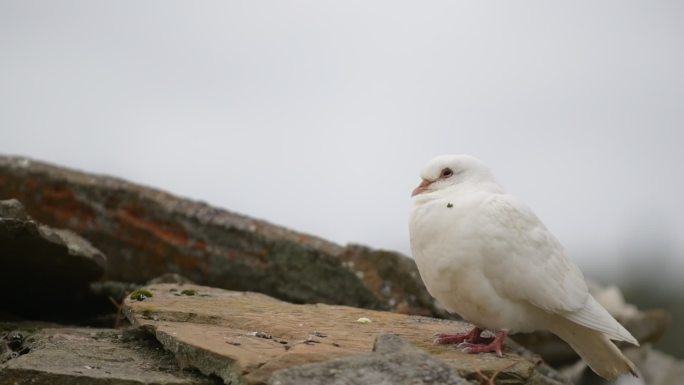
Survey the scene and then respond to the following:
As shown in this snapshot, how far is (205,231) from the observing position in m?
9.78

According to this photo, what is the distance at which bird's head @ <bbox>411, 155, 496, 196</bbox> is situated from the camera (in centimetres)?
671

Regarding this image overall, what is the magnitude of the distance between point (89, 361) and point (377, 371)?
6.52 feet

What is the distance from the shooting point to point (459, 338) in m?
6.23

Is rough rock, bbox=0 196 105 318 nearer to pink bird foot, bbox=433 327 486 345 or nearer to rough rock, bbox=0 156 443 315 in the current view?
rough rock, bbox=0 156 443 315

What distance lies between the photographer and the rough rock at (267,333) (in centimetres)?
503

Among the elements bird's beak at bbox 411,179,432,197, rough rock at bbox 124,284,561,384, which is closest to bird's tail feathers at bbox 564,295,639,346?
rough rock at bbox 124,284,561,384

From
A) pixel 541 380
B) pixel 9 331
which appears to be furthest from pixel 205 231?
pixel 541 380

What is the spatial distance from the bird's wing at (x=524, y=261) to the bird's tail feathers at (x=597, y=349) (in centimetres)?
35

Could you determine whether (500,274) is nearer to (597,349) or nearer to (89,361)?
(597,349)

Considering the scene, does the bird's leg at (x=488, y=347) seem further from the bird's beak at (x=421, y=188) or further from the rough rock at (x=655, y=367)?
the rough rock at (x=655, y=367)

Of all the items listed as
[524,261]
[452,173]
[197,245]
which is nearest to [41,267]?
[197,245]

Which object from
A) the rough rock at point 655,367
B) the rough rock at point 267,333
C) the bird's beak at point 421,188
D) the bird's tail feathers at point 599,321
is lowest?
the rough rock at point 655,367

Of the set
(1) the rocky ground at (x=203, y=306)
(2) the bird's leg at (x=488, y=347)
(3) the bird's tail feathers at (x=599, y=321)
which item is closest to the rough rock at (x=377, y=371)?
(1) the rocky ground at (x=203, y=306)

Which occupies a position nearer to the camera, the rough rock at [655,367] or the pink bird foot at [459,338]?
the pink bird foot at [459,338]
